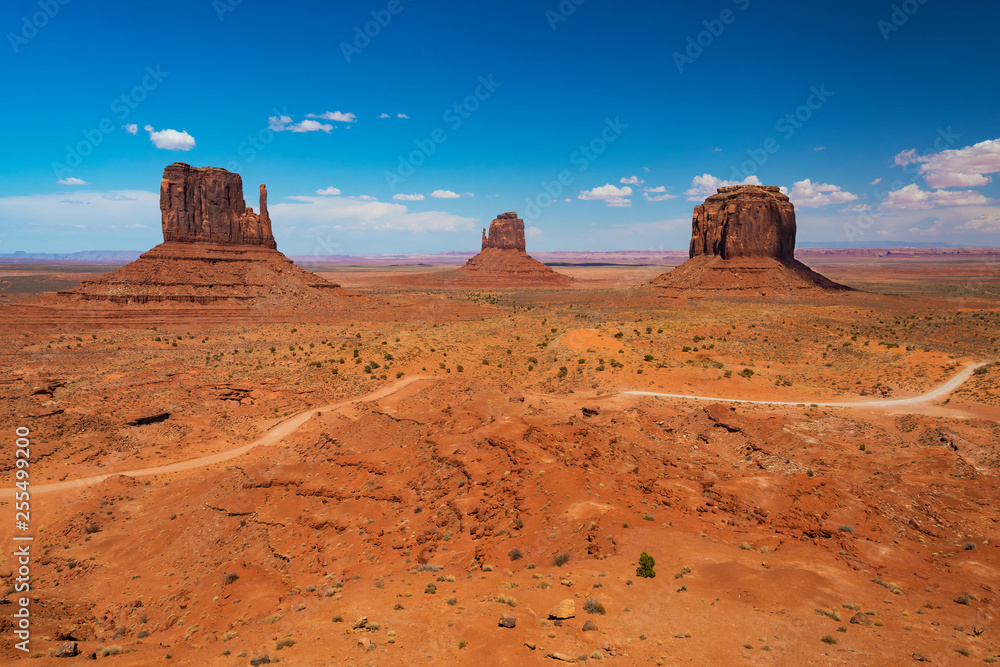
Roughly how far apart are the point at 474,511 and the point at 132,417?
2642 cm

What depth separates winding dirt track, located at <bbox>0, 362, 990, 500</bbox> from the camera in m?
23.7

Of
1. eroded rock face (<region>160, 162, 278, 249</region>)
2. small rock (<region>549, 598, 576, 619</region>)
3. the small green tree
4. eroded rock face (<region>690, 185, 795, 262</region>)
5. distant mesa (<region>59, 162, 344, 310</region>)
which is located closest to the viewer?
small rock (<region>549, 598, 576, 619</region>)

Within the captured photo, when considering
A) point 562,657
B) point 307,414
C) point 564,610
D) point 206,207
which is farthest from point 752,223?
point 562,657

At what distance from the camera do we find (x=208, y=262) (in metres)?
77.9

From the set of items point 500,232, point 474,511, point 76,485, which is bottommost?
point 76,485

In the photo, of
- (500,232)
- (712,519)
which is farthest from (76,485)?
(500,232)

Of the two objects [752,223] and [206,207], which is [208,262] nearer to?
[206,207]

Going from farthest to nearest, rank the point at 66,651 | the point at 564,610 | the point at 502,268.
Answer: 1. the point at 502,268
2. the point at 66,651
3. the point at 564,610

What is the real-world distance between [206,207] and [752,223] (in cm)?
9695

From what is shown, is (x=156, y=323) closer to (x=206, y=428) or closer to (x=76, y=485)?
(x=206, y=428)

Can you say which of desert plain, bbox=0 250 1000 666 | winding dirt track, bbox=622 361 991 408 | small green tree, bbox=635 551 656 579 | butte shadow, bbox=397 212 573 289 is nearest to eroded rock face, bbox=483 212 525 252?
butte shadow, bbox=397 212 573 289

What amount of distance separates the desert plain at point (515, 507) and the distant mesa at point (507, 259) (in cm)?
13060

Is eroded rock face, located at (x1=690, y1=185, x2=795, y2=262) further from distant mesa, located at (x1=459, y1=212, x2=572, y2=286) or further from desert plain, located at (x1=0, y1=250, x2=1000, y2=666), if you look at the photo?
distant mesa, located at (x1=459, y1=212, x2=572, y2=286)

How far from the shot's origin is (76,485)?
2331 centimetres
